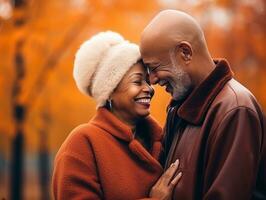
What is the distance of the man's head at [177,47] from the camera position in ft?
13.8

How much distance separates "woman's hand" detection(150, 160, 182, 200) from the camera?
13.9ft

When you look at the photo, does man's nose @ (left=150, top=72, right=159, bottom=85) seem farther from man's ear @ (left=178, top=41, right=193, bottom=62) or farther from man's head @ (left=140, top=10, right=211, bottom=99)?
man's ear @ (left=178, top=41, right=193, bottom=62)

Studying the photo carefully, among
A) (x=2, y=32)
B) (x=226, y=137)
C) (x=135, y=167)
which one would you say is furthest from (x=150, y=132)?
(x=2, y=32)

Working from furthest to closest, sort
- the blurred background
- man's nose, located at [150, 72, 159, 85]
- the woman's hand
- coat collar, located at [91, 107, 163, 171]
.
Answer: the blurred background
coat collar, located at [91, 107, 163, 171]
man's nose, located at [150, 72, 159, 85]
the woman's hand

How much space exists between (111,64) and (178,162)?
2.87 ft

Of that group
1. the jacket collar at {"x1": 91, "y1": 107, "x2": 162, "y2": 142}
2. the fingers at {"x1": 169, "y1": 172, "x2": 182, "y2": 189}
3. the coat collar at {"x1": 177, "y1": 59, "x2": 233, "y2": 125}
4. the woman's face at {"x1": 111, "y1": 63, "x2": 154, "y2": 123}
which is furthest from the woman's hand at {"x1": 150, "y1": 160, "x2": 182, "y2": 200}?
the woman's face at {"x1": 111, "y1": 63, "x2": 154, "y2": 123}

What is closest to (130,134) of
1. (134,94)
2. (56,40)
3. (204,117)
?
(134,94)

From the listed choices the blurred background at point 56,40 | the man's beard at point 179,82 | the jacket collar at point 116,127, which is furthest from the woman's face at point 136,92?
the blurred background at point 56,40

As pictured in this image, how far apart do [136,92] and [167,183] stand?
71 centimetres

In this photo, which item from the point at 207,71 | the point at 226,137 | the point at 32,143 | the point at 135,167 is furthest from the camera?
the point at 32,143

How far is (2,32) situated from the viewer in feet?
36.8

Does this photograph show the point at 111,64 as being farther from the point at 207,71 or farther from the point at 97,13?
the point at 97,13

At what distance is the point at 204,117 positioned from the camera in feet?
13.6

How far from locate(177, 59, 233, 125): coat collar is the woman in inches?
17.0
